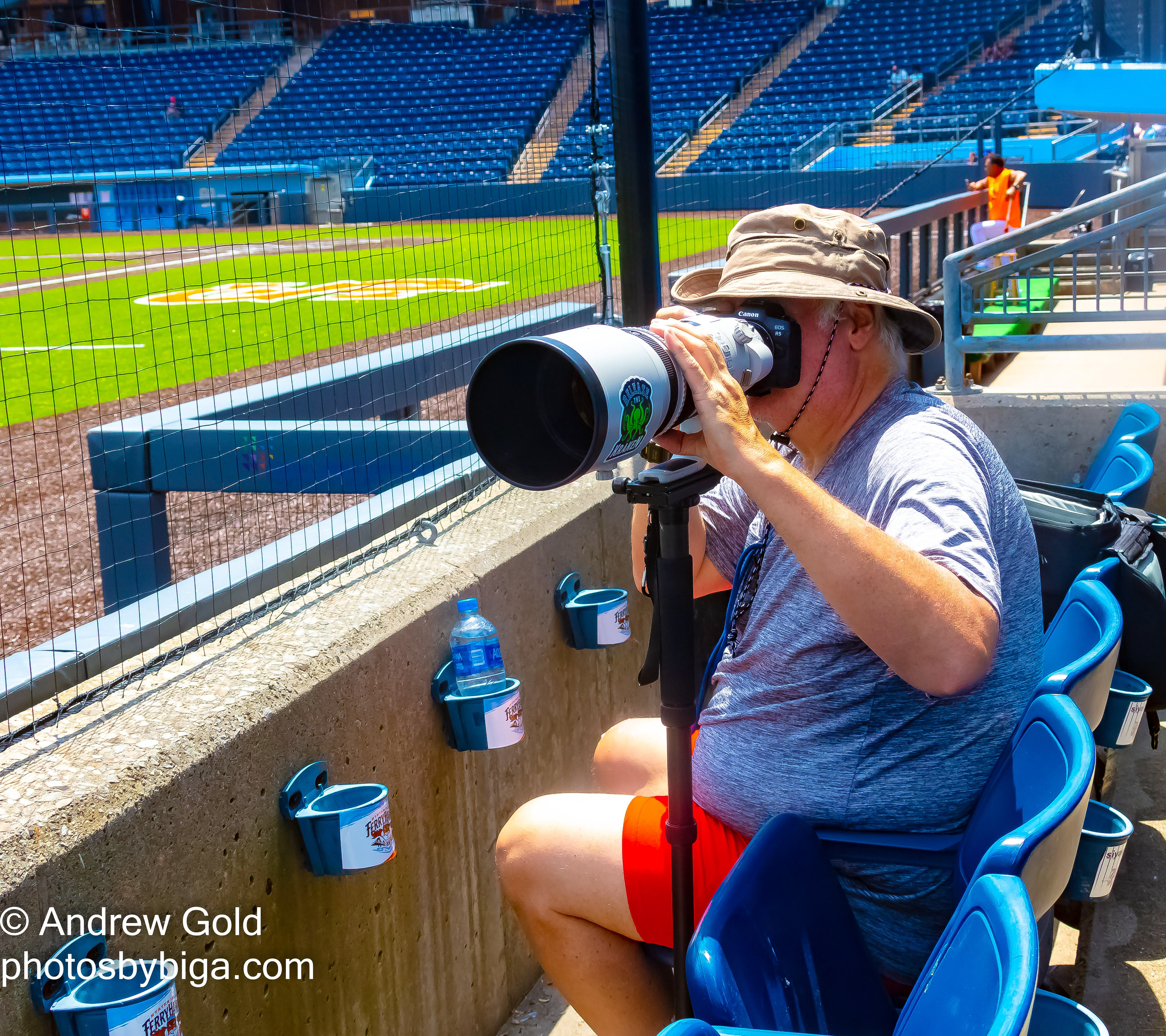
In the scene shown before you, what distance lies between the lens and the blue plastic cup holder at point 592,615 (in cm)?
248

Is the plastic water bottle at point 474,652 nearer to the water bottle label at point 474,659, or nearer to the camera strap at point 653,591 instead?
the water bottle label at point 474,659

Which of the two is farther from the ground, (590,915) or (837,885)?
(837,885)

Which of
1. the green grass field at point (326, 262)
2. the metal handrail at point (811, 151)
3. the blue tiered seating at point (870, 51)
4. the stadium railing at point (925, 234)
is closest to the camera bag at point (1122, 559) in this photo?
the green grass field at point (326, 262)

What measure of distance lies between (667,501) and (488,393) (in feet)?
0.85

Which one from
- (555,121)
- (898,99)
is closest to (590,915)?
(555,121)

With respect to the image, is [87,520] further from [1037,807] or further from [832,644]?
[1037,807]

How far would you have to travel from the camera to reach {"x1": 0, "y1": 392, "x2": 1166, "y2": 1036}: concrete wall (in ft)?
4.44

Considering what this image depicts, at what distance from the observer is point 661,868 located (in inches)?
60.4

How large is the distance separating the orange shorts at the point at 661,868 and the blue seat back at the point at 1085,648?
0.45m

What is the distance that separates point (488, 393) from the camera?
147cm

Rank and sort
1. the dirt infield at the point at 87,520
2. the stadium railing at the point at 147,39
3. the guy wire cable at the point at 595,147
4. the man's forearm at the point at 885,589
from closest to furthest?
1. the man's forearm at the point at 885,589
2. the stadium railing at the point at 147,39
3. the guy wire cable at the point at 595,147
4. the dirt infield at the point at 87,520

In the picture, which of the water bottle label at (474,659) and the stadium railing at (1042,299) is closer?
the water bottle label at (474,659)

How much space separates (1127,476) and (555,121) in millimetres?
1661

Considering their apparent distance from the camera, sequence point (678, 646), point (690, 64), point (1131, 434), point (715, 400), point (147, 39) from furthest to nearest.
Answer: point (690, 64)
point (1131, 434)
point (147, 39)
point (678, 646)
point (715, 400)
